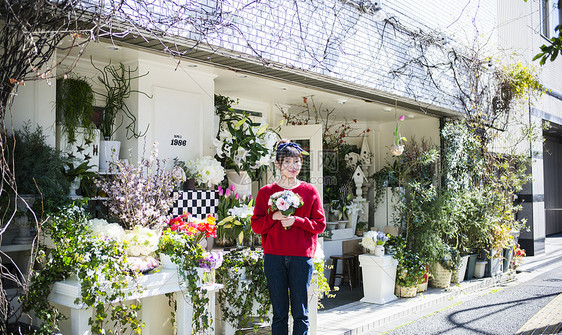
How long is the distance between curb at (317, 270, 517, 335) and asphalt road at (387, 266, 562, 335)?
0.21 metres

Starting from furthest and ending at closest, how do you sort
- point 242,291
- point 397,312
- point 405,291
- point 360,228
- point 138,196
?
point 360,228
point 405,291
point 397,312
point 242,291
point 138,196

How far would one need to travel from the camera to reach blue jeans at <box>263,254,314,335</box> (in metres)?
4.63

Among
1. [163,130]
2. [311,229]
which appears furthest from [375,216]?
[311,229]

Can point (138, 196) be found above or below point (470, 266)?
above

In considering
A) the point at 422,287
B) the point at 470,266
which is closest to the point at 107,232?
the point at 422,287

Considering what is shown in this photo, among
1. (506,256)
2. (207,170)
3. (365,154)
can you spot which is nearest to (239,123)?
(207,170)

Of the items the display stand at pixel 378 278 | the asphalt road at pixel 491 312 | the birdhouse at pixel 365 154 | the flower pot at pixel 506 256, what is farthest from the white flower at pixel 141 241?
the flower pot at pixel 506 256

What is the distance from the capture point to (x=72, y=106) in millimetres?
5465

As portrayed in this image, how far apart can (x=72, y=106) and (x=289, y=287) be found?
2865mm

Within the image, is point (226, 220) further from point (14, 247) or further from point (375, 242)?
point (375, 242)

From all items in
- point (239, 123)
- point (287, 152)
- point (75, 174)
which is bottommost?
point (75, 174)

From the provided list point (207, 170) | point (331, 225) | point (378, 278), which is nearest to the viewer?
point (207, 170)

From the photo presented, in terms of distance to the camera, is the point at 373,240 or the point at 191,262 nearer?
the point at 191,262

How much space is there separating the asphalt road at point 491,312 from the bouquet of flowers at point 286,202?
2.90 metres
